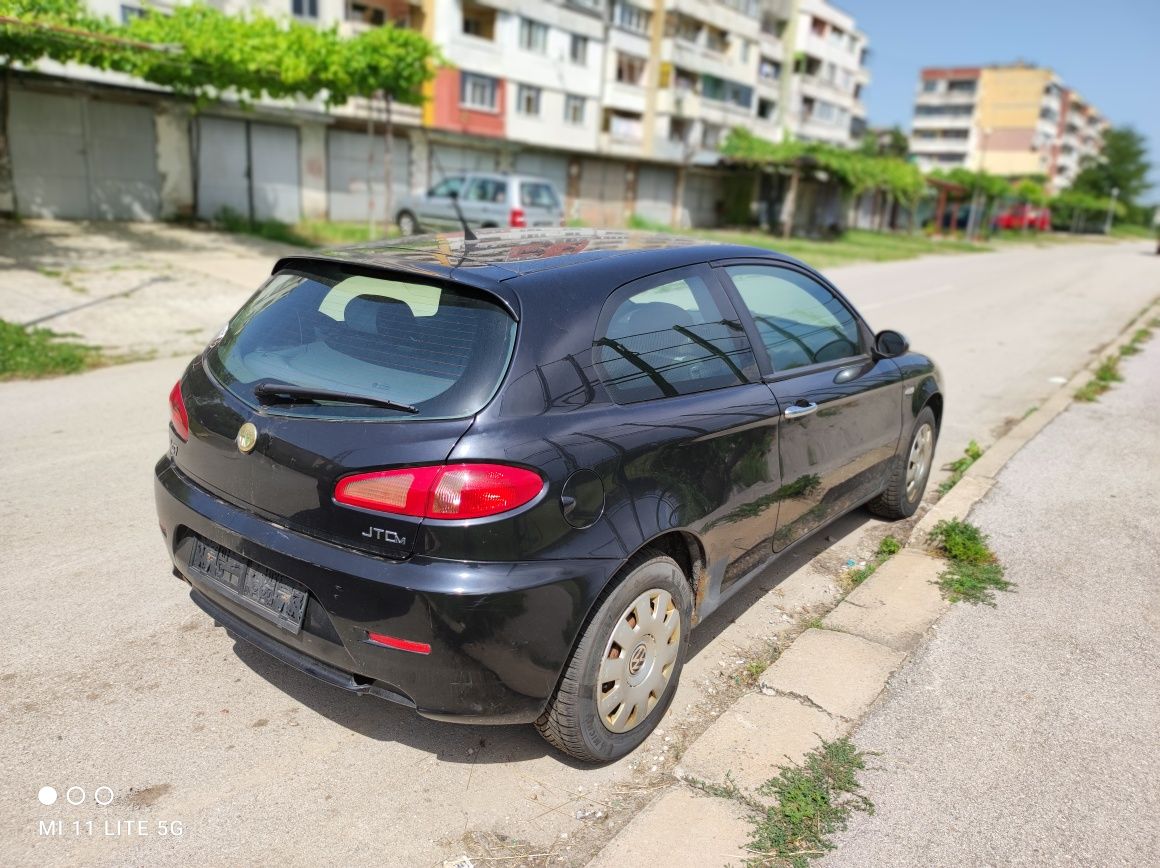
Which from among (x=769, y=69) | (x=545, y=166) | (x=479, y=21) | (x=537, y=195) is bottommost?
(x=537, y=195)

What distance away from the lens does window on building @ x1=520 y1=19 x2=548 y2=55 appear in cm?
3512

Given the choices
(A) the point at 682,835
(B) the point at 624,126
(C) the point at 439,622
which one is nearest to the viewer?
(C) the point at 439,622

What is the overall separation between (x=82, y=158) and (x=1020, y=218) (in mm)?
75698

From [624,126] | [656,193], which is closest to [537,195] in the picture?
[656,193]

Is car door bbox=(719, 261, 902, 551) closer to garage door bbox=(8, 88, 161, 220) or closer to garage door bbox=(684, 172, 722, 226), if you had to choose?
garage door bbox=(8, 88, 161, 220)

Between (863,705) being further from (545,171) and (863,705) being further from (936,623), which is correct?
(545,171)

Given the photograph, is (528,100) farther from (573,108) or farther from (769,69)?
(769,69)

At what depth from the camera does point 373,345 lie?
2854mm

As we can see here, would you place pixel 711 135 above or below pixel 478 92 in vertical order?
above

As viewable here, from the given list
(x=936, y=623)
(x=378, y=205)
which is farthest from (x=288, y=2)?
(x=936, y=623)

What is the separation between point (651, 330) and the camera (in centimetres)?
315

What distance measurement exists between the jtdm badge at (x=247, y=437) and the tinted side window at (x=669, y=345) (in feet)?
3.67

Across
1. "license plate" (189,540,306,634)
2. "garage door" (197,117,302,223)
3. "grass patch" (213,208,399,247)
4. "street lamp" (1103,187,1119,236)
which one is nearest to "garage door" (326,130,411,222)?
"garage door" (197,117,302,223)

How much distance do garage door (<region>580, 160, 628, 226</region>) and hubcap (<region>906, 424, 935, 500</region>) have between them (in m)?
32.7
